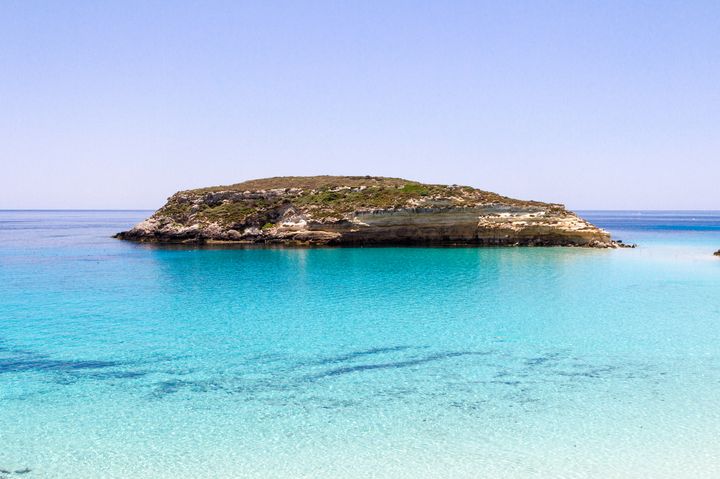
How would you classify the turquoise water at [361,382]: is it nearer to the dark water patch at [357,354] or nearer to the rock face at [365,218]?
the dark water patch at [357,354]

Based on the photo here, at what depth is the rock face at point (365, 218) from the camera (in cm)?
6544

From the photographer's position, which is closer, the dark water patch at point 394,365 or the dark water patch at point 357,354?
the dark water patch at point 394,365

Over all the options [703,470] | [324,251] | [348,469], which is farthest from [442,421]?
[324,251]

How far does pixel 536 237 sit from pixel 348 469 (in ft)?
192

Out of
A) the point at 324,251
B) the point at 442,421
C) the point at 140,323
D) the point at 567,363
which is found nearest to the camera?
the point at 442,421

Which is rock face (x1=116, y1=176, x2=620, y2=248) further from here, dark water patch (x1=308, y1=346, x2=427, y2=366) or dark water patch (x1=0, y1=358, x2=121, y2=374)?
dark water patch (x1=0, y1=358, x2=121, y2=374)

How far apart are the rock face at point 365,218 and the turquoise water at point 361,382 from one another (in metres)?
32.2

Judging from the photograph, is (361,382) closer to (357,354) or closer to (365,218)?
(357,354)

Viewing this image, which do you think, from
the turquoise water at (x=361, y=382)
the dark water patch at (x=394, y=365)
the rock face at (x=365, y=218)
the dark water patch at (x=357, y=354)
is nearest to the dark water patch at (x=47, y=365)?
the turquoise water at (x=361, y=382)

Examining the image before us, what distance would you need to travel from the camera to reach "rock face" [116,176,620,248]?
215ft

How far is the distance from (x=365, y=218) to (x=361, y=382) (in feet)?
171

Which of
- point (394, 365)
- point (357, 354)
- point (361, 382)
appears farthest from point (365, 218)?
point (361, 382)

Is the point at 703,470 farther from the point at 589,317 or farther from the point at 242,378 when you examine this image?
the point at 589,317

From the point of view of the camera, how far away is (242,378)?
1608 centimetres
